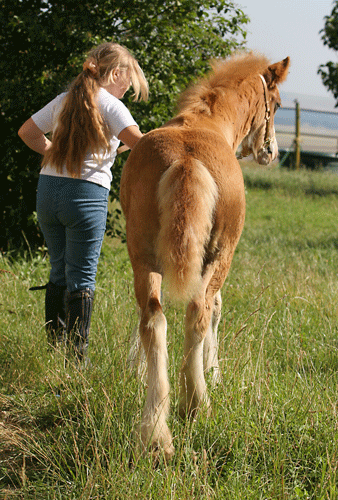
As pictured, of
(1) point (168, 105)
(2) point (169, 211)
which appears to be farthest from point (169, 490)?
(1) point (168, 105)

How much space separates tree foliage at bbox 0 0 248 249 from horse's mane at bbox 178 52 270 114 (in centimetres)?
162

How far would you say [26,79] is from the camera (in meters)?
5.25

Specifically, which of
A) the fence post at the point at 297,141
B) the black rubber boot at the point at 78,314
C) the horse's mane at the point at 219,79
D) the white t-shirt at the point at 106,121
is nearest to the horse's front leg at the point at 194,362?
the black rubber boot at the point at 78,314

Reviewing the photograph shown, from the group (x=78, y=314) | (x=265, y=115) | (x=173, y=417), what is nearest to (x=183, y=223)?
(x=173, y=417)

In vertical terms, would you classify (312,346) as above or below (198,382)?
below

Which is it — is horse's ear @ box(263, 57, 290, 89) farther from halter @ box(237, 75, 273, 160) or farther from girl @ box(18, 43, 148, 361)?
girl @ box(18, 43, 148, 361)

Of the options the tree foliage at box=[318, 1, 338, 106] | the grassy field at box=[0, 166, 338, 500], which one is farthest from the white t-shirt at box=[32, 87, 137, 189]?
the tree foliage at box=[318, 1, 338, 106]

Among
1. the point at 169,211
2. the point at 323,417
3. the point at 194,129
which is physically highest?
the point at 194,129

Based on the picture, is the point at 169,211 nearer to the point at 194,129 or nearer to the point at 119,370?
the point at 194,129

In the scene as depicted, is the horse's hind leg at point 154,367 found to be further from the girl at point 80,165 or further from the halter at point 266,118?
the halter at point 266,118

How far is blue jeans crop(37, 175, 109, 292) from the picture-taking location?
9.51 feet

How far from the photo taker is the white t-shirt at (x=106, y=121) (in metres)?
2.79

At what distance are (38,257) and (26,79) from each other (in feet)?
6.21

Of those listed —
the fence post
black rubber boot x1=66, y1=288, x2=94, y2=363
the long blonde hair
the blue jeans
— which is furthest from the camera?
the fence post
